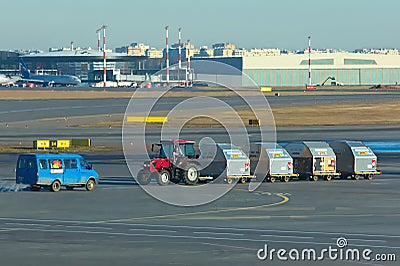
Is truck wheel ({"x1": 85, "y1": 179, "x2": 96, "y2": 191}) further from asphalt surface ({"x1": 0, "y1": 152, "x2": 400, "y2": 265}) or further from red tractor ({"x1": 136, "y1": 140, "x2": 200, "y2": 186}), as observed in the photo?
red tractor ({"x1": 136, "y1": 140, "x2": 200, "y2": 186})

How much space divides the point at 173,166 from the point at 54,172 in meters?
7.12

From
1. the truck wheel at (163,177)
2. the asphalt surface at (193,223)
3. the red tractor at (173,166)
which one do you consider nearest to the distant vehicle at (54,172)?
the asphalt surface at (193,223)

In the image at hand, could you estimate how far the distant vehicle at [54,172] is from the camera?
148 feet

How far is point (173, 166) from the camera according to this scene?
48.5 m

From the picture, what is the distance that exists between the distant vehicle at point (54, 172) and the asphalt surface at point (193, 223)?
64 cm

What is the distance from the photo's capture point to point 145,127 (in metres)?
102

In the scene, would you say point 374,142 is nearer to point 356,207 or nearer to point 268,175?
point 268,175

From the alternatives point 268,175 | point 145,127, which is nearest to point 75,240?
point 268,175

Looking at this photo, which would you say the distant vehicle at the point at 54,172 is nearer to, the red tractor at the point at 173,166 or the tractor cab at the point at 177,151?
the red tractor at the point at 173,166

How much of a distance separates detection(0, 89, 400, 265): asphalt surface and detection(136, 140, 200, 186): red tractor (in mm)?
1322

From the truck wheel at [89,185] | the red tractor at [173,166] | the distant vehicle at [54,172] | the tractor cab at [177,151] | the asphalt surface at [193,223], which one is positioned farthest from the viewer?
the tractor cab at [177,151]

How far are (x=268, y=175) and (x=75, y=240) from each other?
23.4 m

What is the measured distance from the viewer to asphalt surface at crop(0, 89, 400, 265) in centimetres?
2628

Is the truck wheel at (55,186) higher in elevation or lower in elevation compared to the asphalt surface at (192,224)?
higher
